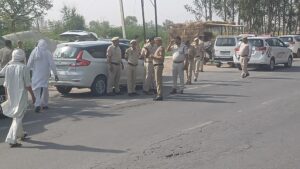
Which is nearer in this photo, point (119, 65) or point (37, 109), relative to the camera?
point (37, 109)

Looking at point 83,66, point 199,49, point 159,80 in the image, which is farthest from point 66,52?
point 199,49

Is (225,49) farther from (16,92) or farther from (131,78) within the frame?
(16,92)

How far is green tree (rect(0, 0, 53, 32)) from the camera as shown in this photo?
41344 mm

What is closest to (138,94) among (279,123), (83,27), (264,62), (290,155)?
(279,123)

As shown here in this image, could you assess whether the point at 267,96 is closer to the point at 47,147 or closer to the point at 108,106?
the point at 108,106

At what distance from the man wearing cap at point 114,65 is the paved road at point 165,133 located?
28.1 inches

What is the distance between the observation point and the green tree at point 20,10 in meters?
41.3

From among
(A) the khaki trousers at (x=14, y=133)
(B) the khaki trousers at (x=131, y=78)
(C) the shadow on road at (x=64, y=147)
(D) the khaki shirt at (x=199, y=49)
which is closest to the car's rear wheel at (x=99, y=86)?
(B) the khaki trousers at (x=131, y=78)

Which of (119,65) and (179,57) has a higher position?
(179,57)

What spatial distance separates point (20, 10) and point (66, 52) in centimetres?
2882

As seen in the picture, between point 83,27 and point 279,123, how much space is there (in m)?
63.7

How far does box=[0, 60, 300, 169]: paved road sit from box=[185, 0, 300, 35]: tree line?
94.4 ft

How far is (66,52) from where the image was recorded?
52.4 ft

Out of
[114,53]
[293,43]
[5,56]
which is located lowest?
[293,43]
